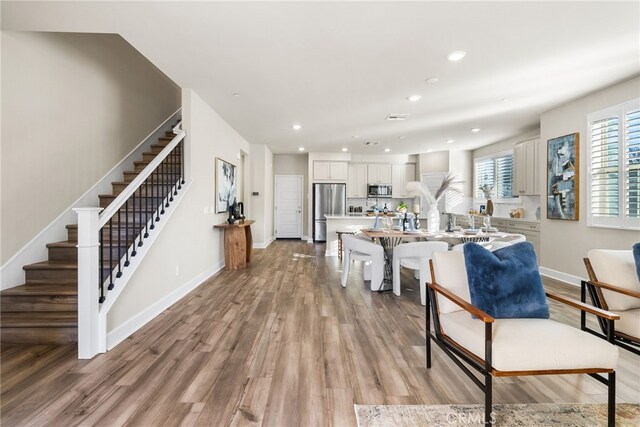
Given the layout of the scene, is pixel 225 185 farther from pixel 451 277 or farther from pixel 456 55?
pixel 451 277

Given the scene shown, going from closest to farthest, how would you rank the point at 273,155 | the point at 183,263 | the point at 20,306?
the point at 20,306 < the point at 183,263 < the point at 273,155

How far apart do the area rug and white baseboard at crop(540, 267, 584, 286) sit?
3.23m

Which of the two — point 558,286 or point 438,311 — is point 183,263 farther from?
point 558,286

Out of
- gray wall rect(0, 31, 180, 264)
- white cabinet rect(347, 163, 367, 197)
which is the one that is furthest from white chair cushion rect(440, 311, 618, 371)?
white cabinet rect(347, 163, 367, 197)

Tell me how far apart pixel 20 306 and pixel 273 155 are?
7.37m

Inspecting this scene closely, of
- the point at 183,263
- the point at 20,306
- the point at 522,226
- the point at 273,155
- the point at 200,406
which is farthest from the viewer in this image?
the point at 273,155

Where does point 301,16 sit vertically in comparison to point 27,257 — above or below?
above

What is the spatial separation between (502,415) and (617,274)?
1379mm

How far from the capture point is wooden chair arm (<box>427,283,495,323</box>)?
149 cm

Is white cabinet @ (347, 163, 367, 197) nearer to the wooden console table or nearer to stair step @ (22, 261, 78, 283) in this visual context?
the wooden console table

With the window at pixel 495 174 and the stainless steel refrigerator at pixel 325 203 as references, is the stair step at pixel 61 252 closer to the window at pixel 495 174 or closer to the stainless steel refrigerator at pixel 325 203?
the stainless steel refrigerator at pixel 325 203

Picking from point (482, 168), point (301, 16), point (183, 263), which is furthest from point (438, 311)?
point (482, 168)

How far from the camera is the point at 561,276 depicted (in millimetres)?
4602

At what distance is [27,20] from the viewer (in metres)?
2.46
